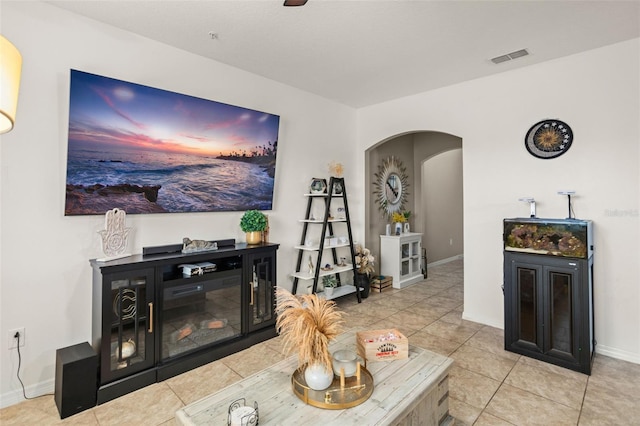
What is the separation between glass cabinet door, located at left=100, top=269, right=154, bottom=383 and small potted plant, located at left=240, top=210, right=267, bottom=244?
1114 mm

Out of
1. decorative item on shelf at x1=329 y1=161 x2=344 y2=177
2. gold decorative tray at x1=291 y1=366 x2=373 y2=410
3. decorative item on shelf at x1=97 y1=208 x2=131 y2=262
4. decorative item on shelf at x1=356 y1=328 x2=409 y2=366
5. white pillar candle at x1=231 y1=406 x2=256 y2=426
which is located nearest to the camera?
Result: white pillar candle at x1=231 y1=406 x2=256 y2=426

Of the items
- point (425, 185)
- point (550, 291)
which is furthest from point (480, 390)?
point (425, 185)

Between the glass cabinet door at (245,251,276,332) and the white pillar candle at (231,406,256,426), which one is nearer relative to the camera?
the white pillar candle at (231,406,256,426)

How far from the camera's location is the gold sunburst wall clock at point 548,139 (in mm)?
3332

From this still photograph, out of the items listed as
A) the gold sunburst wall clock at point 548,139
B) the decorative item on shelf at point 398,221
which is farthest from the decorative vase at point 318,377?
the decorative item on shelf at point 398,221

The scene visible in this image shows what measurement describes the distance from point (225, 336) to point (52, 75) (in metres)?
2.64

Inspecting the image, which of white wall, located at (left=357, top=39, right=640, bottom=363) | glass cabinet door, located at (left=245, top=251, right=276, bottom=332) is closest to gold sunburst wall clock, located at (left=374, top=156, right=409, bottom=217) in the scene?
white wall, located at (left=357, top=39, right=640, bottom=363)

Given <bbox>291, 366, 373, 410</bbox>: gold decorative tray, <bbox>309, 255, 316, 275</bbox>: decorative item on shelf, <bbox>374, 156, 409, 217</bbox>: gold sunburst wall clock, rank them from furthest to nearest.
A: <bbox>374, 156, 409, 217</bbox>: gold sunburst wall clock < <bbox>309, 255, 316, 275</bbox>: decorative item on shelf < <bbox>291, 366, 373, 410</bbox>: gold decorative tray

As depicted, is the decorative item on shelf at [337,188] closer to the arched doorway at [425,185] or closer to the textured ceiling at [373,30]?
the arched doorway at [425,185]

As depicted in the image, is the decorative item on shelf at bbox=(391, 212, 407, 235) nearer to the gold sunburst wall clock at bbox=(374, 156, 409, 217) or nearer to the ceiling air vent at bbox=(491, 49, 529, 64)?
the gold sunburst wall clock at bbox=(374, 156, 409, 217)

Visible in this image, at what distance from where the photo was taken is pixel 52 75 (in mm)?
2490

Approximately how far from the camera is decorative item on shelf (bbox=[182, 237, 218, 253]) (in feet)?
9.75

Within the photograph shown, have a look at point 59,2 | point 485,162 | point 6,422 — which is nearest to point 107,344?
point 6,422

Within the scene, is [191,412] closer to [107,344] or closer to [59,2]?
[107,344]
